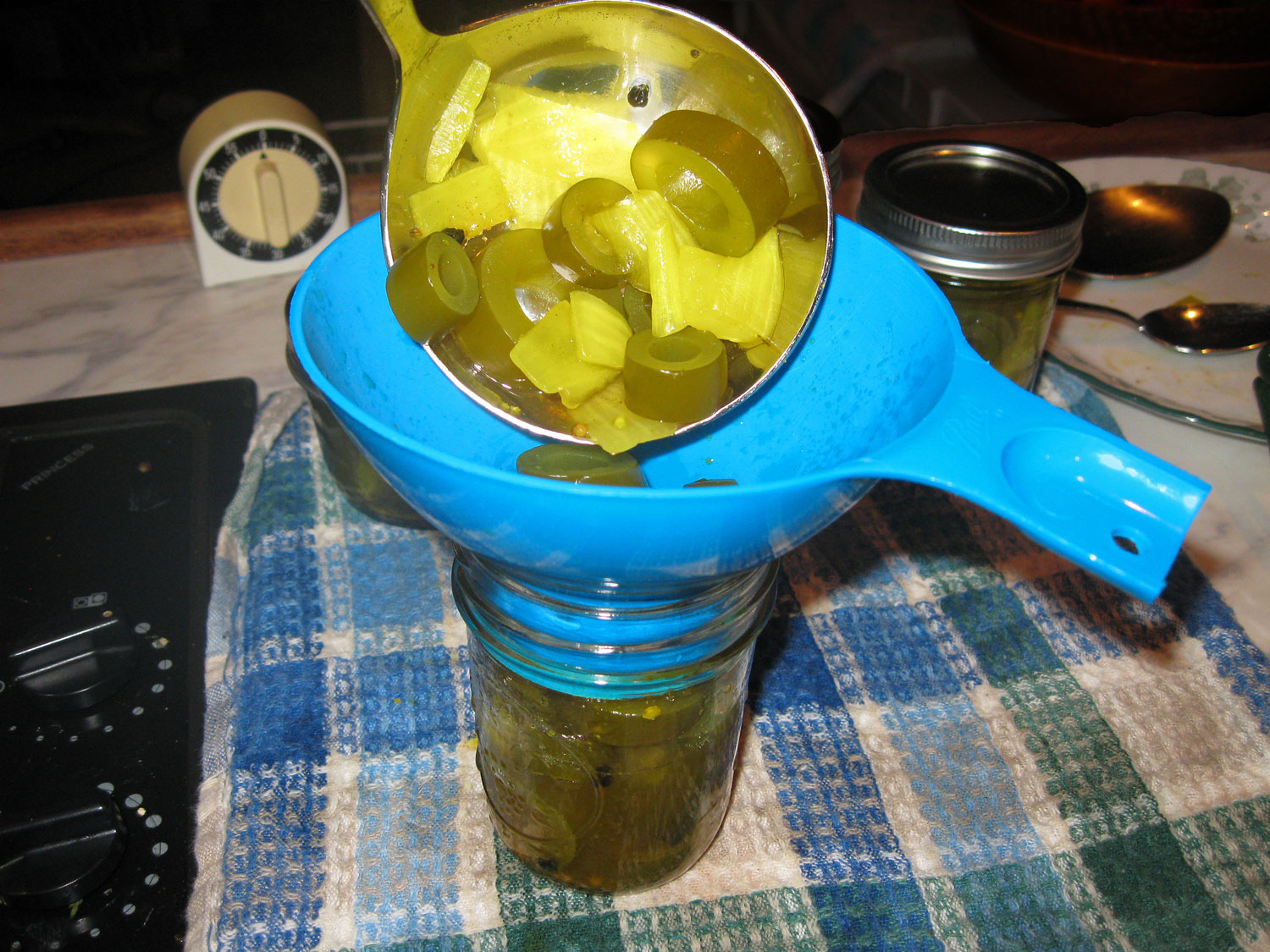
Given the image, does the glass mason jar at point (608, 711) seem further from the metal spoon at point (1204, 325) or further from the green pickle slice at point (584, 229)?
the metal spoon at point (1204, 325)

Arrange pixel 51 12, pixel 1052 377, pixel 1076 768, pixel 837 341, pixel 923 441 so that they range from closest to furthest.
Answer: pixel 923 441 → pixel 837 341 → pixel 1076 768 → pixel 1052 377 → pixel 51 12

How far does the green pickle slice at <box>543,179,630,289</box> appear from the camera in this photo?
0.50m

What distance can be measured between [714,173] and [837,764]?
383 millimetres

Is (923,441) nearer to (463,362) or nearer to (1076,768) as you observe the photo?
(463,362)

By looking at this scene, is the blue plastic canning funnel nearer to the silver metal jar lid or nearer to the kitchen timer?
the silver metal jar lid

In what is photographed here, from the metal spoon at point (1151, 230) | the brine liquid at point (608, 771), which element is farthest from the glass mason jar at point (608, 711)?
the metal spoon at point (1151, 230)

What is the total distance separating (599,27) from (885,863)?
509 millimetres

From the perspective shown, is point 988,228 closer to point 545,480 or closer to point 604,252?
point 604,252

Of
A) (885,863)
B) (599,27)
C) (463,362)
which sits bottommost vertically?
(885,863)

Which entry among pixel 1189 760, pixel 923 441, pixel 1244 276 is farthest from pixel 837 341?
pixel 1244 276

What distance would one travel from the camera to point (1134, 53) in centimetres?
143

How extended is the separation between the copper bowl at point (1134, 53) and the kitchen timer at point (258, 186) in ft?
3.75

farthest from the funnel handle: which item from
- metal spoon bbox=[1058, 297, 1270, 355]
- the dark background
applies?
the dark background

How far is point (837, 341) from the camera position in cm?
51
